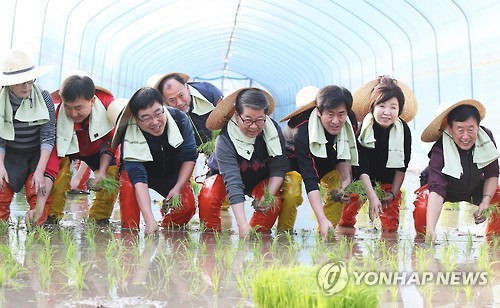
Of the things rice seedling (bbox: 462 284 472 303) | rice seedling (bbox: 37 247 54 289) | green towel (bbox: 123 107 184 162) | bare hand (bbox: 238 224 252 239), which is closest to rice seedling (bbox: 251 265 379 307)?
rice seedling (bbox: 462 284 472 303)

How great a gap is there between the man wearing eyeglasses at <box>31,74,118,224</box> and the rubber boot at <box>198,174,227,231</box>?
63 centimetres

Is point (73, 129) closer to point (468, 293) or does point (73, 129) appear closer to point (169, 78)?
point (169, 78)

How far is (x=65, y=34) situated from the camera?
1166cm

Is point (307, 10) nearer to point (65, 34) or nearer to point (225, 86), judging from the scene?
point (65, 34)

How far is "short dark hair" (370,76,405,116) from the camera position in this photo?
4.27m

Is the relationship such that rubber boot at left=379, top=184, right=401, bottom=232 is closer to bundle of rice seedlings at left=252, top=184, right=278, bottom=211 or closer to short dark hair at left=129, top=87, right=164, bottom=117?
bundle of rice seedlings at left=252, top=184, right=278, bottom=211

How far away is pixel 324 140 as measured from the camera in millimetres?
4102

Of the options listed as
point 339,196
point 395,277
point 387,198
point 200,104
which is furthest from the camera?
point 200,104

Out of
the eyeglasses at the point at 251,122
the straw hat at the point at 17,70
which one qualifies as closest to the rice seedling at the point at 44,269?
the straw hat at the point at 17,70

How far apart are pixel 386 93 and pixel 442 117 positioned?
1.29 ft

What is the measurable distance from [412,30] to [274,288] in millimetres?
10498

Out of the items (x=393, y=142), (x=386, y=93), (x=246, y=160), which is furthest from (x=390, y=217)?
(x=246, y=160)

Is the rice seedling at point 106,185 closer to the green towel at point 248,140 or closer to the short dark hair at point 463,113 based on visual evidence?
the green towel at point 248,140

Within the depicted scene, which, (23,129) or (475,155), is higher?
(23,129)
